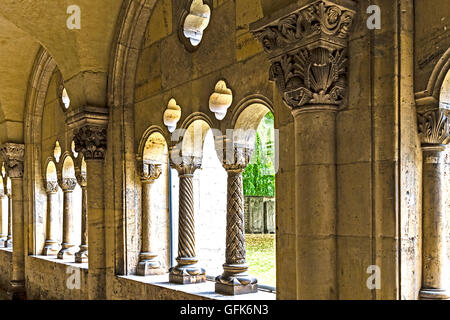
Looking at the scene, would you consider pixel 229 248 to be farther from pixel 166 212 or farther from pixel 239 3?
pixel 239 3

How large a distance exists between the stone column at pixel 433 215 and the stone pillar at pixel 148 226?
130 inches

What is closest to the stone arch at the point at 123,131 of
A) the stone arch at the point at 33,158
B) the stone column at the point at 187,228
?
the stone column at the point at 187,228

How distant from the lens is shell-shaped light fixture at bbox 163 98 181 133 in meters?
4.88

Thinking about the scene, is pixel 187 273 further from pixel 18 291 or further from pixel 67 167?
pixel 18 291

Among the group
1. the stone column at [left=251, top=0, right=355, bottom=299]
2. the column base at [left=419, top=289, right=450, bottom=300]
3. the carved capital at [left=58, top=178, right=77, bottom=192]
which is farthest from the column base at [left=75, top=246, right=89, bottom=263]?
the column base at [left=419, top=289, right=450, bottom=300]

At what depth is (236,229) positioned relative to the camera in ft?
13.4

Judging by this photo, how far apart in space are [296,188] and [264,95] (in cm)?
110

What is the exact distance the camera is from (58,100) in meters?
7.48

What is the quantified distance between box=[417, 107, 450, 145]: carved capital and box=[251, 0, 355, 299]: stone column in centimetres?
45

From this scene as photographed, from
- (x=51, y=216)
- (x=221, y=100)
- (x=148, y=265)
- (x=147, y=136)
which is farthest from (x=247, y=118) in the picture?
(x=51, y=216)

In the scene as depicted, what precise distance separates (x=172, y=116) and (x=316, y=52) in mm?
2444

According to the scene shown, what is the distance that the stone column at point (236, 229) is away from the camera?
13.4ft

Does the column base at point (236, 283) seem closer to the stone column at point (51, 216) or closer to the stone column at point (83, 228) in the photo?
the stone column at point (83, 228)
